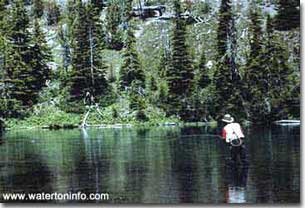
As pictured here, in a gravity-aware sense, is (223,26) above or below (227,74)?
above

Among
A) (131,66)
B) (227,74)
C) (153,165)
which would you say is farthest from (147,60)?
(153,165)

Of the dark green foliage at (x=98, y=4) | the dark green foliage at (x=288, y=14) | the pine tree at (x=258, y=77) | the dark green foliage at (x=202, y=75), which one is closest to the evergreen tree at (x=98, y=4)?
the dark green foliage at (x=98, y=4)

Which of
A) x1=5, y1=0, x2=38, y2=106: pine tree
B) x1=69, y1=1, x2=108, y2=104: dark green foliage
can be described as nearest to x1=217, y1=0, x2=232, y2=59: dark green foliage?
x1=69, y1=1, x2=108, y2=104: dark green foliage

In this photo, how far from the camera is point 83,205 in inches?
133

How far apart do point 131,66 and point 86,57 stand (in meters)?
0.25

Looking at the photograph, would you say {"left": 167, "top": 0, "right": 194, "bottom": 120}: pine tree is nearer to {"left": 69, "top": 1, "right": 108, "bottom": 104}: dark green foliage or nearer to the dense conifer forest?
the dense conifer forest

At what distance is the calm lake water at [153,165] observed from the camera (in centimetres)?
334

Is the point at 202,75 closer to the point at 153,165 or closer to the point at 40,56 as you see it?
the point at 153,165

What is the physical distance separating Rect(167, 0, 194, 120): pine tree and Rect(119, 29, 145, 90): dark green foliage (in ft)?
0.50

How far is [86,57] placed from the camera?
11.8ft

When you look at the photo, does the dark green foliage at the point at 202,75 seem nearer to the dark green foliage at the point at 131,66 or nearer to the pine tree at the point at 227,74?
the pine tree at the point at 227,74

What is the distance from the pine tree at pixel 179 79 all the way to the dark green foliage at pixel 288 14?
508 mm

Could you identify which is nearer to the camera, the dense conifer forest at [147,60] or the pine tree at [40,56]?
the dense conifer forest at [147,60]

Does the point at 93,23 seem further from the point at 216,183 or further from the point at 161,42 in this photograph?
the point at 216,183
